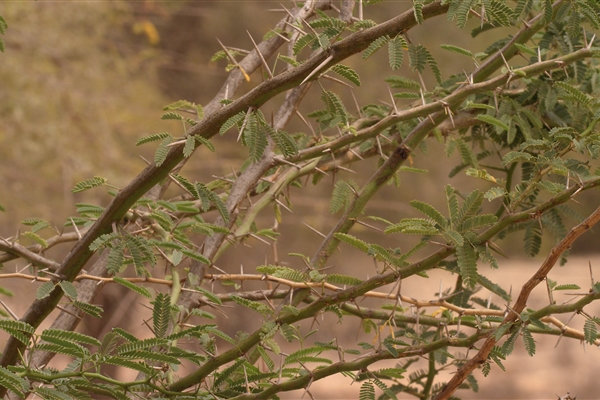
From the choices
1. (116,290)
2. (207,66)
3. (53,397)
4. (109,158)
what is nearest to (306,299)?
(53,397)

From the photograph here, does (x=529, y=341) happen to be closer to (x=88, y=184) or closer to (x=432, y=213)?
(x=432, y=213)

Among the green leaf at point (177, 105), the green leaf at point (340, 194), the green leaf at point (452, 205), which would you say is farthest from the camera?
the green leaf at point (340, 194)

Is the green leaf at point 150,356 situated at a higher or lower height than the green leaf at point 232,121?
lower

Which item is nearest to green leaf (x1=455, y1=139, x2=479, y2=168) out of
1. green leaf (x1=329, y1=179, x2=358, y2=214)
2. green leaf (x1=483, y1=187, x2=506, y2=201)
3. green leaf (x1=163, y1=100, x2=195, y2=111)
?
green leaf (x1=329, y1=179, x2=358, y2=214)

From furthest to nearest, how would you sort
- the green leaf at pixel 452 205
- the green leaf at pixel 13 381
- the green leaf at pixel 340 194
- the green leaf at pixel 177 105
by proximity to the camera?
1. the green leaf at pixel 340 194
2. the green leaf at pixel 177 105
3. the green leaf at pixel 452 205
4. the green leaf at pixel 13 381

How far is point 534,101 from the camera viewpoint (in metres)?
0.87

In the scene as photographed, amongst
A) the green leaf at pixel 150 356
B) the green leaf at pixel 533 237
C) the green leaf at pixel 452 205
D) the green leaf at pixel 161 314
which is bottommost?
the green leaf at pixel 150 356

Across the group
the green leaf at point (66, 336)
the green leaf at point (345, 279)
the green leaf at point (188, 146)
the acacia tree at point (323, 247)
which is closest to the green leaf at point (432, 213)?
the acacia tree at point (323, 247)

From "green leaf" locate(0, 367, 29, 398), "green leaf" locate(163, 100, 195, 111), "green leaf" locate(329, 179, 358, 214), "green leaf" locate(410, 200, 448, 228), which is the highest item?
"green leaf" locate(329, 179, 358, 214)

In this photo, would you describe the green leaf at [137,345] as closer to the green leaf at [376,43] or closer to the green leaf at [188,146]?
the green leaf at [188,146]

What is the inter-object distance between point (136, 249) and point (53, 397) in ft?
0.50

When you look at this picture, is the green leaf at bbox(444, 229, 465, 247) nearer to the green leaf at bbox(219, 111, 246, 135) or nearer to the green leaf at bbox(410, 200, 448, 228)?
the green leaf at bbox(410, 200, 448, 228)

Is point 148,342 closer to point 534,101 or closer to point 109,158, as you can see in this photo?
point 534,101

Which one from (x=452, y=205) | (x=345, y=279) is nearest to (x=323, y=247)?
(x=345, y=279)
